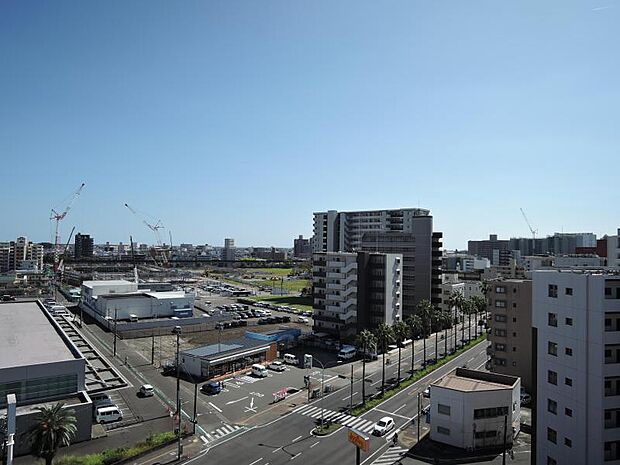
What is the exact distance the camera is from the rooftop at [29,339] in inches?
1257

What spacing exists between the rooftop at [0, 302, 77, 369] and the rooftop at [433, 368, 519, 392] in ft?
90.6

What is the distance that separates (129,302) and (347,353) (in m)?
Answer: 39.5

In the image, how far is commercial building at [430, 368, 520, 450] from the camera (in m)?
30.3

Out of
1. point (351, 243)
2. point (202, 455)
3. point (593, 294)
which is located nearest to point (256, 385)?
point (202, 455)

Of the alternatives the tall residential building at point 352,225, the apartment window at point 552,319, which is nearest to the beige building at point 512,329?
the apartment window at point 552,319

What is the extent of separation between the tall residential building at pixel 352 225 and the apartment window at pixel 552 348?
266 feet

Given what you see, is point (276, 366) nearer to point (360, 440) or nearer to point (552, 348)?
point (360, 440)

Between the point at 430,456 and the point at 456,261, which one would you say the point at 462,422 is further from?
the point at 456,261

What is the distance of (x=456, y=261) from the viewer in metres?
182

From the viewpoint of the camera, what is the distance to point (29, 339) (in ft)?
125

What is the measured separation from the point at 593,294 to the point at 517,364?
85.0 ft

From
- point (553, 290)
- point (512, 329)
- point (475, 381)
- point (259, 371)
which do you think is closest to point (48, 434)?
point (259, 371)

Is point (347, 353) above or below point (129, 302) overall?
below

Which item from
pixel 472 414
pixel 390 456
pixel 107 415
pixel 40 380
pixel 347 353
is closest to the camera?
pixel 390 456
